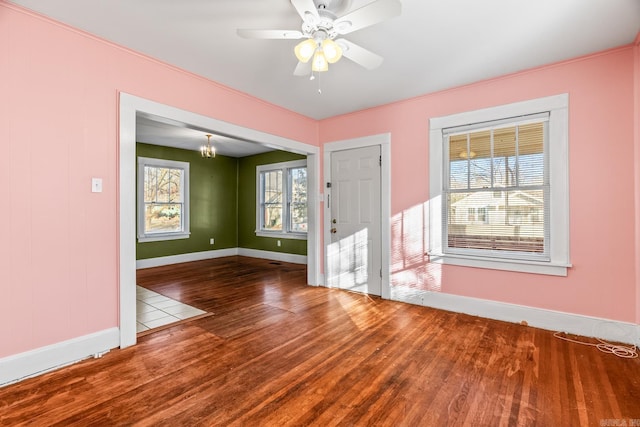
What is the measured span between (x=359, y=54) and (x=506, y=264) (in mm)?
2693

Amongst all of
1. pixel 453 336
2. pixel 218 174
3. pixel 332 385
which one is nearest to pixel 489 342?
pixel 453 336

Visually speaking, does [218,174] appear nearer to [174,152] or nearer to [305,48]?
[174,152]

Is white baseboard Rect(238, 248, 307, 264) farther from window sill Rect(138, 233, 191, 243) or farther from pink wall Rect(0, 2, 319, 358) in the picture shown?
pink wall Rect(0, 2, 319, 358)

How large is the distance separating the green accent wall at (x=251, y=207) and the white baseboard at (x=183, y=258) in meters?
0.45

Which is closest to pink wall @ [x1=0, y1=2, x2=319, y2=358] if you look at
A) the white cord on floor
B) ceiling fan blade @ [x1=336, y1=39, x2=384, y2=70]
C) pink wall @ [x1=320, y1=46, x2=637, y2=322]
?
ceiling fan blade @ [x1=336, y1=39, x2=384, y2=70]

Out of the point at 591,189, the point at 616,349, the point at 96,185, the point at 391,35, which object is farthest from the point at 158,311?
the point at 591,189

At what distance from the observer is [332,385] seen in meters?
2.07

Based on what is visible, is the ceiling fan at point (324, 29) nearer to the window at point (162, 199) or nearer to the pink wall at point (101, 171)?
the pink wall at point (101, 171)

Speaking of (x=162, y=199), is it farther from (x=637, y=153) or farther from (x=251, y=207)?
(x=637, y=153)

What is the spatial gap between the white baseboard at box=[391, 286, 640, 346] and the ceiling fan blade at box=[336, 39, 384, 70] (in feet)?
9.22

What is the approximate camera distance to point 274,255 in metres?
7.10

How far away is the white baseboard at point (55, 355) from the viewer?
2.08 meters

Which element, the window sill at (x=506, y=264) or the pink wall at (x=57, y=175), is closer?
the pink wall at (x=57, y=175)

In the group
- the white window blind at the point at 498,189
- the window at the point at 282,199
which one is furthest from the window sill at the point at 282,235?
the white window blind at the point at 498,189
